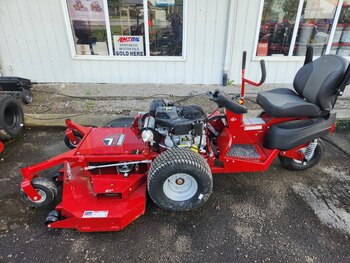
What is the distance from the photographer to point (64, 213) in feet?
7.97

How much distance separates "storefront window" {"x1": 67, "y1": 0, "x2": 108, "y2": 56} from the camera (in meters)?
5.35

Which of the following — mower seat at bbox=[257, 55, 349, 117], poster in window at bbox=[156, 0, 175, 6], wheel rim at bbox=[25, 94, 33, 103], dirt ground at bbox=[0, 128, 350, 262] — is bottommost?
dirt ground at bbox=[0, 128, 350, 262]

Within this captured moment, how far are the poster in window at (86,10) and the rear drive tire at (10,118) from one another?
2489 mm

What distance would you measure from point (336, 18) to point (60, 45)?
19.2 ft

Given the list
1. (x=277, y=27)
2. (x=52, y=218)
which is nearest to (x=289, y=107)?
(x=52, y=218)

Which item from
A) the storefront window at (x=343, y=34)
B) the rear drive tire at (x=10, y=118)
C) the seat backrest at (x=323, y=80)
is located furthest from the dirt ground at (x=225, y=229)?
the storefront window at (x=343, y=34)

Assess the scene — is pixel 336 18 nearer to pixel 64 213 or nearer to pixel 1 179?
pixel 64 213

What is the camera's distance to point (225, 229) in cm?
256

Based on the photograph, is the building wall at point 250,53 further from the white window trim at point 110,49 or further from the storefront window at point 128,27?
the storefront window at point 128,27

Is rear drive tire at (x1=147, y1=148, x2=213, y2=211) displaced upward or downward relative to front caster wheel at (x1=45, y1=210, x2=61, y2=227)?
upward

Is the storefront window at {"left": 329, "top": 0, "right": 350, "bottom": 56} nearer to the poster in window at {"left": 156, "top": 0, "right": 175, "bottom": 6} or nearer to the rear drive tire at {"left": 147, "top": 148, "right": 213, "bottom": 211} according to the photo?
the poster in window at {"left": 156, "top": 0, "right": 175, "bottom": 6}

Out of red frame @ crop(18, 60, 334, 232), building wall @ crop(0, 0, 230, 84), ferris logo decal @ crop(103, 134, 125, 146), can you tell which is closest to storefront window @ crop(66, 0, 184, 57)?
building wall @ crop(0, 0, 230, 84)

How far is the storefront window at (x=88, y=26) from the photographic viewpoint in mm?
5352

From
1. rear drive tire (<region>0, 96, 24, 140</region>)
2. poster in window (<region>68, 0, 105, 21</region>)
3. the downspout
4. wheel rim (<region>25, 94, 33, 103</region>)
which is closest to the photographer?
rear drive tire (<region>0, 96, 24, 140</region>)
